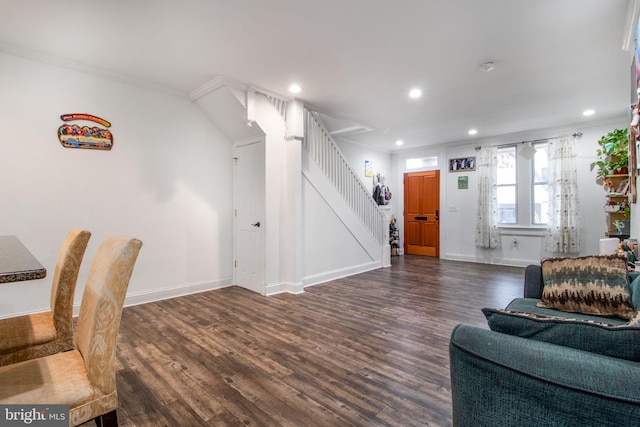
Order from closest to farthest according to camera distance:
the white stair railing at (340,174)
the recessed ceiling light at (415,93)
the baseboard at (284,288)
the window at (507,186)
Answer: the recessed ceiling light at (415,93)
the baseboard at (284,288)
the white stair railing at (340,174)
the window at (507,186)

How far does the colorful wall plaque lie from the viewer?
3314 millimetres

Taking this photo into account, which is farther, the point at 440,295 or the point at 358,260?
the point at 358,260

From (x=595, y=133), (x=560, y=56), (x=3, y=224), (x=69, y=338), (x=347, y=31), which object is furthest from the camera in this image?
(x=595, y=133)

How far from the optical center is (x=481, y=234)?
22.0 feet

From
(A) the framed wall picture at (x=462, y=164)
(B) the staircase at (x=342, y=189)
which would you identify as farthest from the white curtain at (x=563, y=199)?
(B) the staircase at (x=342, y=189)

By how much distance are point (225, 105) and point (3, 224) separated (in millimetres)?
2600

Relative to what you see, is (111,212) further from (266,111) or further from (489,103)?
(489,103)

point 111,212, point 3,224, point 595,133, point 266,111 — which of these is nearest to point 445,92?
point 266,111

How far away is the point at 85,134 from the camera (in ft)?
11.3

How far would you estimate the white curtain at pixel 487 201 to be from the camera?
21.5 feet

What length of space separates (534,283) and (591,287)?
1.57 feet

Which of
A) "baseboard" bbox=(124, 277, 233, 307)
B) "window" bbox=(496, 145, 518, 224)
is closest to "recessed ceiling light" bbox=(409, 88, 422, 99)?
"window" bbox=(496, 145, 518, 224)

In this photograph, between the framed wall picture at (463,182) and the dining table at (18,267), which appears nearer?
the dining table at (18,267)

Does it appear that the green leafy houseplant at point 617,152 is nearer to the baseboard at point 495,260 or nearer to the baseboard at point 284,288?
the baseboard at point 495,260
